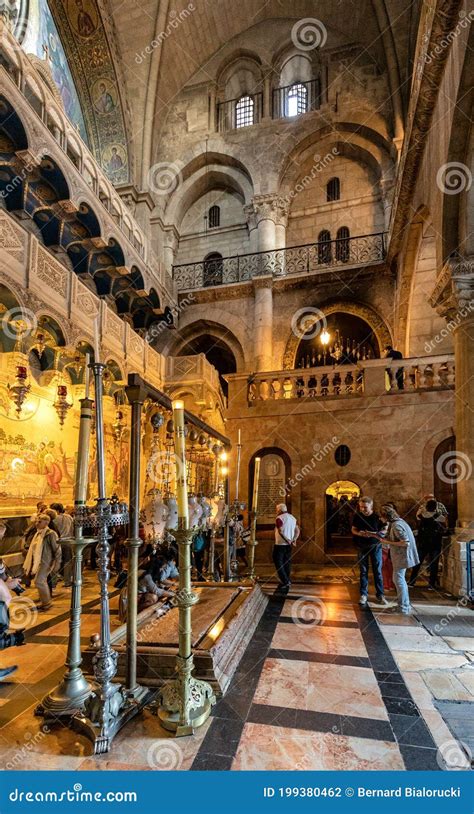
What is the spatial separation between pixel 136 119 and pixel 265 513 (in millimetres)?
16764

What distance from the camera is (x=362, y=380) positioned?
10.9m

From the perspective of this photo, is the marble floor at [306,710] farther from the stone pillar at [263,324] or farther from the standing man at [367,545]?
the stone pillar at [263,324]

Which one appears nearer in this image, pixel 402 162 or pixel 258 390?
pixel 402 162

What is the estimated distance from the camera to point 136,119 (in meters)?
17.7

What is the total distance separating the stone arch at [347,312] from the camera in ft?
52.7

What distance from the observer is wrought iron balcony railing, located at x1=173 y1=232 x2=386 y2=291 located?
54.1 feet

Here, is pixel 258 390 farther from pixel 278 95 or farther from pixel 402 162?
pixel 278 95

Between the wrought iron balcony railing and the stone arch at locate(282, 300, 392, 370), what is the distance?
1.47m

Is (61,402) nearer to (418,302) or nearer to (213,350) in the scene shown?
(213,350)

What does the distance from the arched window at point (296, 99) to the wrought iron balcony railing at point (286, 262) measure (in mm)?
5990

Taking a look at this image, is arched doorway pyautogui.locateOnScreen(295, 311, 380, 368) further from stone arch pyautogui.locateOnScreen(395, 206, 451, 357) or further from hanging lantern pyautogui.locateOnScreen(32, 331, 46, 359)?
hanging lantern pyautogui.locateOnScreen(32, 331, 46, 359)

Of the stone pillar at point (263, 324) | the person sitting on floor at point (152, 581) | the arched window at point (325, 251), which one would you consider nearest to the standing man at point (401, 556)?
the person sitting on floor at point (152, 581)

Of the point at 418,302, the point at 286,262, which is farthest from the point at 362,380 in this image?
the point at 286,262

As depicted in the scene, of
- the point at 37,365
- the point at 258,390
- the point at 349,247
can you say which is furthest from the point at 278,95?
the point at 37,365
